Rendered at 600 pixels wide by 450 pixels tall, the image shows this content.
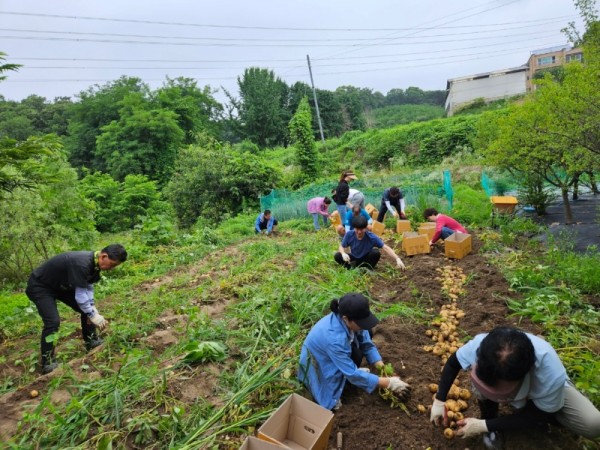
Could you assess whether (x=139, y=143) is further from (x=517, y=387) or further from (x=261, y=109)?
(x=517, y=387)

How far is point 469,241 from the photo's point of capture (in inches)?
233

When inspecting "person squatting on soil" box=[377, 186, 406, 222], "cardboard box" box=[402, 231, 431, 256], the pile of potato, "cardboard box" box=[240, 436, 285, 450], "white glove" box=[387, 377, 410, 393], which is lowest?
the pile of potato

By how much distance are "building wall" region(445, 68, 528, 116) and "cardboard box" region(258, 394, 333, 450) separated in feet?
125

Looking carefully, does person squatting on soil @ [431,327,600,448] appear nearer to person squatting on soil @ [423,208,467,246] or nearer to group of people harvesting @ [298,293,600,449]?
group of people harvesting @ [298,293,600,449]

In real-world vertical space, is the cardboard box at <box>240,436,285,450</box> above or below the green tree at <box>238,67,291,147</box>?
below

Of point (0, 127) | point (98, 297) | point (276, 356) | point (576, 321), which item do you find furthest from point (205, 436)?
point (0, 127)

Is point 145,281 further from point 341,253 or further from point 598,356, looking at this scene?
point 598,356

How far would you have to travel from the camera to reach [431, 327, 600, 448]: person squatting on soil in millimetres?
1820

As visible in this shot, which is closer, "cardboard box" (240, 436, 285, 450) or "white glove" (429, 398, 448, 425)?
"cardboard box" (240, 436, 285, 450)

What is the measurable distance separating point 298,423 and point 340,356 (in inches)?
21.2

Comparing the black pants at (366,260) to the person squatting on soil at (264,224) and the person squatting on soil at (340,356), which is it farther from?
the person squatting on soil at (264,224)

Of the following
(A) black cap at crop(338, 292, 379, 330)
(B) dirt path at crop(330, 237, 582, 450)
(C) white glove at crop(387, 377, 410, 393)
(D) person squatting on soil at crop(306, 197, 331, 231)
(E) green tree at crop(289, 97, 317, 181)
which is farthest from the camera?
(E) green tree at crop(289, 97, 317, 181)

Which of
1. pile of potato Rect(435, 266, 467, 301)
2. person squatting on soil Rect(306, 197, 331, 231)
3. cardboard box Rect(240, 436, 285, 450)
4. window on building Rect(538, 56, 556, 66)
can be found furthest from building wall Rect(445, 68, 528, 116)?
cardboard box Rect(240, 436, 285, 450)

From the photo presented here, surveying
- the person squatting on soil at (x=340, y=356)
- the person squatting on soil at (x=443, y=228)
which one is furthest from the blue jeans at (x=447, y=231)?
the person squatting on soil at (x=340, y=356)
